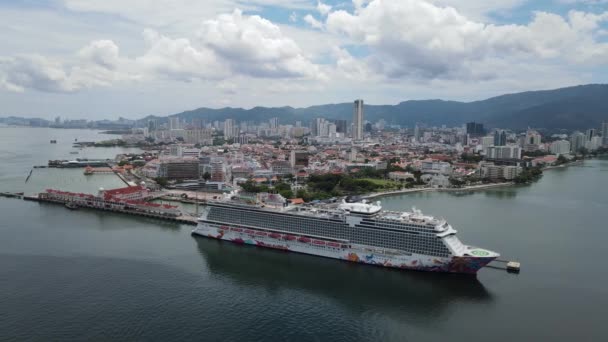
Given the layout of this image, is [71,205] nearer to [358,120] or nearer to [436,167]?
[436,167]

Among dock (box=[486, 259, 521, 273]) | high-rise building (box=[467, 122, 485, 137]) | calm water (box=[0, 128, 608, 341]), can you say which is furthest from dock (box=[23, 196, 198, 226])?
high-rise building (box=[467, 122, 485, 137])

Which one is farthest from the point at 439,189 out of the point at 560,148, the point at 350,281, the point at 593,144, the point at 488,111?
the point at 488,111

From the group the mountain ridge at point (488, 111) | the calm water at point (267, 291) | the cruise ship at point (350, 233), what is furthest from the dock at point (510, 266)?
the mountain ridge at point (488, 111)

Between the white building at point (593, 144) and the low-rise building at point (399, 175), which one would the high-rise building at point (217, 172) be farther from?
the white building at point (593, 144)

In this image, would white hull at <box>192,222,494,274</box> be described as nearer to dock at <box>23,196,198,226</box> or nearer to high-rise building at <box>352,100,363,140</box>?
dock at <box>23,196,198,226</box>

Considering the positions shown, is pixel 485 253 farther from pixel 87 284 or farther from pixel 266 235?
pixel 87 284

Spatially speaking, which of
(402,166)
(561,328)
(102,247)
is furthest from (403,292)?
(402,166)
